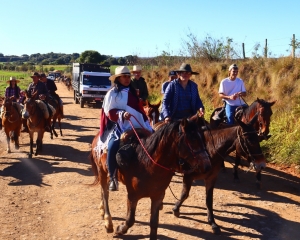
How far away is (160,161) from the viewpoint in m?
4.84

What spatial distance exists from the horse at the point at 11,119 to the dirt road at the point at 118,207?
5.23 feet

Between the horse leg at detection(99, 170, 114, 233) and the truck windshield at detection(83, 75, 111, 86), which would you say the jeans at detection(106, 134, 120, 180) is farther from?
the truck windshield at detection(83, 75, 111, 86)

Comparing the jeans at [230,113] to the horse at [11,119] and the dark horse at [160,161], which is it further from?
the horse at [11,119]

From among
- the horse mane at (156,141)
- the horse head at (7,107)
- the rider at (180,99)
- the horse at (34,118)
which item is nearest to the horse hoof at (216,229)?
the horse mane at (156,141)

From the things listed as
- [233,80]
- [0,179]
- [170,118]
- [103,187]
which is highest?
[233,80]

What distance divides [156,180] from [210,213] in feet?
5.82

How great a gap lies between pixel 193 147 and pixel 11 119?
29.4 ft

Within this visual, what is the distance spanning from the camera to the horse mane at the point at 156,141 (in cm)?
475

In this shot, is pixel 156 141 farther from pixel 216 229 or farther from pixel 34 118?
pixel 34 118

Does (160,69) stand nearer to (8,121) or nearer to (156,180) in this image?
(8,121)

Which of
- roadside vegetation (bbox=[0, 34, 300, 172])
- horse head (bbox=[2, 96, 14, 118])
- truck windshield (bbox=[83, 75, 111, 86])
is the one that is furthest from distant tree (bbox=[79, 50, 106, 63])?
→ horse head (bbox=[2, 96, 14, 118])

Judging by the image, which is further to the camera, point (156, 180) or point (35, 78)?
point (35, 78)

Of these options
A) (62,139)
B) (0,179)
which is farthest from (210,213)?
(62,139)

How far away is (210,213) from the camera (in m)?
6.23
